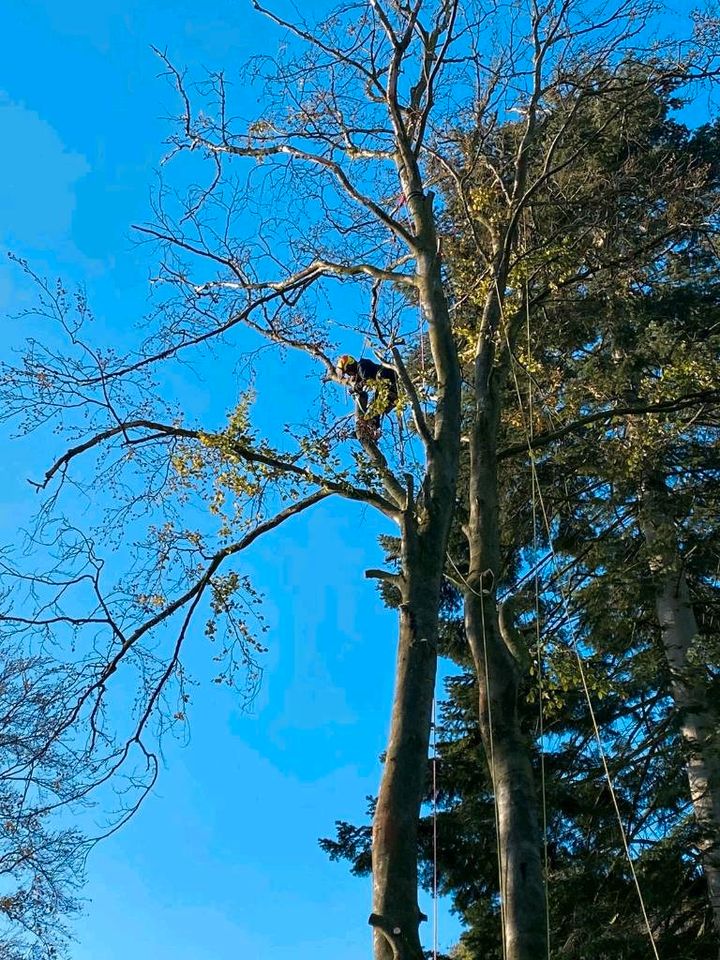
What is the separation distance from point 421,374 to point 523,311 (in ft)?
3.28

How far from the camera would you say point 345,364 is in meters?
8.11

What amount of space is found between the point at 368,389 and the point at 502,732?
282 centimetres

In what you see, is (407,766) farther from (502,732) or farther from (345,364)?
(345,364)

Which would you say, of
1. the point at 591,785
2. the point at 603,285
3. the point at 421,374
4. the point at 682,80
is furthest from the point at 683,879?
the point at 682,80

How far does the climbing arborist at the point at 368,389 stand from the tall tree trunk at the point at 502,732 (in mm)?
753

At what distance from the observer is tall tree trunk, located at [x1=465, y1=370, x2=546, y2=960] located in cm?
514

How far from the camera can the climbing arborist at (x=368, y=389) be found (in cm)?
705

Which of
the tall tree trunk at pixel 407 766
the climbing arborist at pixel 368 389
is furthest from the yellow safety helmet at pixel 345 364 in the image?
the tall tree trunk at pixel 407 766

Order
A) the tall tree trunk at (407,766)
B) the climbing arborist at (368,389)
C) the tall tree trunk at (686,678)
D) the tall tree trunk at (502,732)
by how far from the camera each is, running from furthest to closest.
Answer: the tall tree trunk at (686,678)
the climbing arborist at (368,389)
the tall tree trunk at (502,732)
the tall tree trunk at (407,766)

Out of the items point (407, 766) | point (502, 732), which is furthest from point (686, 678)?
point (407, 766)

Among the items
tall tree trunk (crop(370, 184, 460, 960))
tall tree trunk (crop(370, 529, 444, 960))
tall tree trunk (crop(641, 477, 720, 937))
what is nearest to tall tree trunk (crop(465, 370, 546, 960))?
tall tree trunk (crop(370, 184, 460, 960))

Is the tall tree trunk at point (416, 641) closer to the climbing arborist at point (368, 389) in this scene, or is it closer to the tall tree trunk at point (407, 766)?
the tall tree trunk at point (407, 766)

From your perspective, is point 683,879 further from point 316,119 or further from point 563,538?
point 316,119

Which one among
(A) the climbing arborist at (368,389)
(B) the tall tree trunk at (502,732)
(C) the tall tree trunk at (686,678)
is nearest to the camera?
(B) the tall tree trunk at (502,732)
